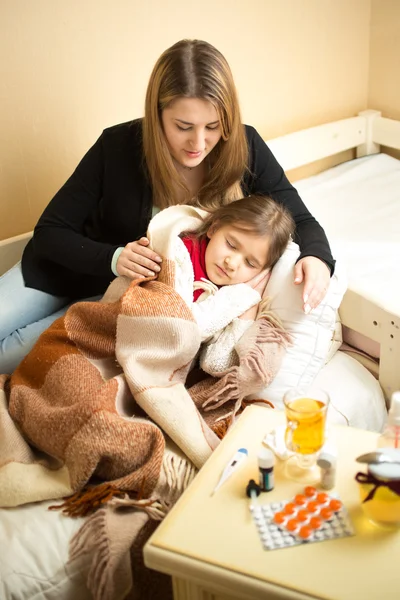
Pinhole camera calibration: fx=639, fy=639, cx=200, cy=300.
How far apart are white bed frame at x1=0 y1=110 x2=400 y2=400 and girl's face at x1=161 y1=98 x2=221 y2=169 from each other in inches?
19.2

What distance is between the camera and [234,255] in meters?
1.46

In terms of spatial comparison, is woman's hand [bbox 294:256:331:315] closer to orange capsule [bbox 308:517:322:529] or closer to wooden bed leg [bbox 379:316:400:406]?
wooden bed leg [bbox 379:316:400:406]

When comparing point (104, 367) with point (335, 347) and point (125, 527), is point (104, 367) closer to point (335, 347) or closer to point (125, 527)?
point (125, 527)

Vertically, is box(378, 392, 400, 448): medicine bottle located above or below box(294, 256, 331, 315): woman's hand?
below

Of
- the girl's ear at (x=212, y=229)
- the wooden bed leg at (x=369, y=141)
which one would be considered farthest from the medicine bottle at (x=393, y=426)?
the wooden bed leg at (x=369, y=141)

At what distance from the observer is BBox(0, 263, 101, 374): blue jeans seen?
5.19ft

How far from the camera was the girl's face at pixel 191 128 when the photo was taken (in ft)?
4.75

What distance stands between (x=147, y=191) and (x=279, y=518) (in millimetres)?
951

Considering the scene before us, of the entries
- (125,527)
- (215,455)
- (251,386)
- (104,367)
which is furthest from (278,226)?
(125,527)

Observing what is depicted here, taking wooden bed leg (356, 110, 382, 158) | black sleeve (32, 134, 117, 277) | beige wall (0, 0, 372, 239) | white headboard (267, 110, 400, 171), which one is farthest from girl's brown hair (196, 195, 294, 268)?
wooden bed leg (356, 110, 382, 158)

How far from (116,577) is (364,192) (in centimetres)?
180

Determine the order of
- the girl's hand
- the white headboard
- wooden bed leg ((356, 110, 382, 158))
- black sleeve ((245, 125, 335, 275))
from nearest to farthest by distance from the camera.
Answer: the girl's hand, black sleeve ((245, 125, 335, 275)), the white headboard, wooden bed leg ((356, 110, 382, 158))

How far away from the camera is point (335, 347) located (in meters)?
1.60

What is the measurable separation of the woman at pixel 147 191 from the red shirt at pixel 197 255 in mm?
108
